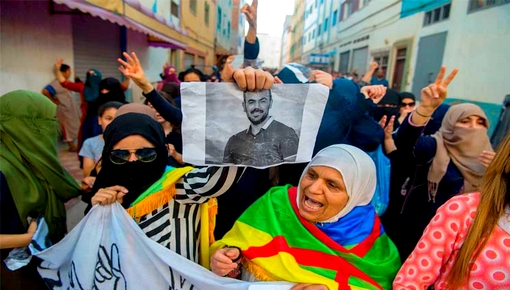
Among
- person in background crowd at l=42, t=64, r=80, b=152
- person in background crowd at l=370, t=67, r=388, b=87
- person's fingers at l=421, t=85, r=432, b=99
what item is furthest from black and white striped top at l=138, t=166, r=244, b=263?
person in background crowd at l=370, t=67, r=388, b=87

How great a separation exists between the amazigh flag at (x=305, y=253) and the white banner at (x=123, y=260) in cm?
19

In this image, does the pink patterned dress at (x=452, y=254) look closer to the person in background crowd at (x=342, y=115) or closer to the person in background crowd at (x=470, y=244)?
the person in background crowd at (x=470, y=244)

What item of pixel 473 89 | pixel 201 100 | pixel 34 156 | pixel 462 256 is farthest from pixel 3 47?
pixel 473 89

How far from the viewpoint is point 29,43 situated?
4844mm

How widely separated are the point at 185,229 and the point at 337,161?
0.72 meters

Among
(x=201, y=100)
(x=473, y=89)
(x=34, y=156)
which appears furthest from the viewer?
(x=473, y=89)

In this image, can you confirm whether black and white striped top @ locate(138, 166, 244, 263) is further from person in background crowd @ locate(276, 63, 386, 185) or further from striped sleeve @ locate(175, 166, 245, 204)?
person in background crowd @ locate(276, 63, 386, 185)

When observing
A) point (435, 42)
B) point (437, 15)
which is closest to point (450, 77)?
point (435, 42)

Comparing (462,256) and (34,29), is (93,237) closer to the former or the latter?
(462,256)

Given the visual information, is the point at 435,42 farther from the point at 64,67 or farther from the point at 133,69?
the point at 133,69

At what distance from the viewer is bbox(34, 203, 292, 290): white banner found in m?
1.33

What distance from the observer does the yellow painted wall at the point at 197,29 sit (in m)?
12.7

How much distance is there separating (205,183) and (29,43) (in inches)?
203

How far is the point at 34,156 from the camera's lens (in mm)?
1718
